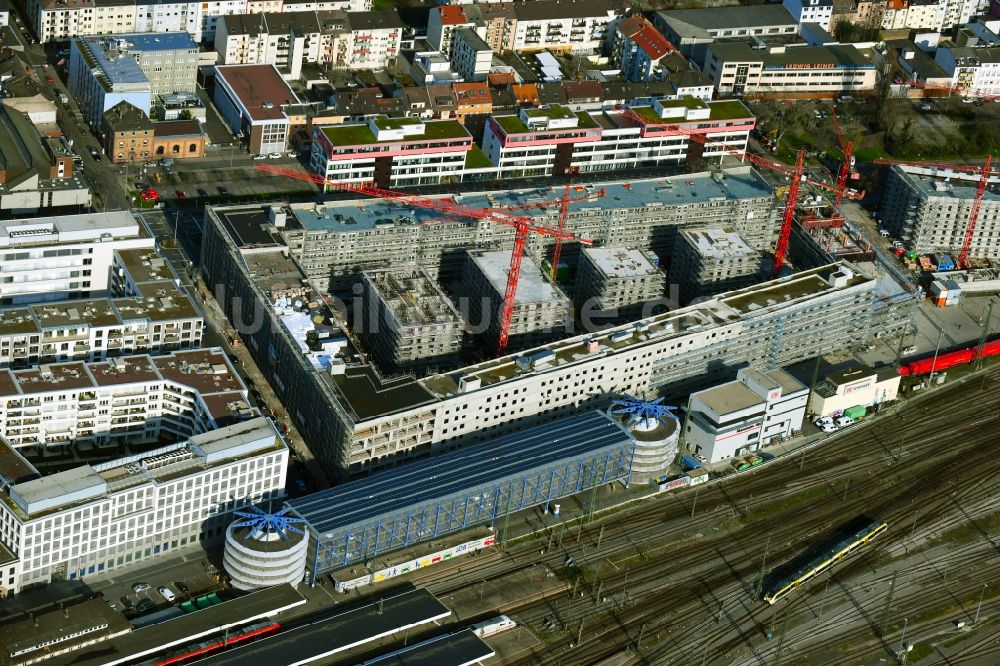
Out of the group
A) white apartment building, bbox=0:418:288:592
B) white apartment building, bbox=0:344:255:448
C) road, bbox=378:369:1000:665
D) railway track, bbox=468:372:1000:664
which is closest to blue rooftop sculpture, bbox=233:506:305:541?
white apartment building, bbox=0:418:288:592

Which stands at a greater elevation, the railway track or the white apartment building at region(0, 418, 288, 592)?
the white apartment building at region(0, 418, 288, 592)

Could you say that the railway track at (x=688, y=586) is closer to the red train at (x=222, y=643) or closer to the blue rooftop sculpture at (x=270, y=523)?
the blue rooftop sculpture at (x=270, y=523)

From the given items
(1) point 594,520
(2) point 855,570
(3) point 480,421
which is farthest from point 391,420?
(2) point 855,570

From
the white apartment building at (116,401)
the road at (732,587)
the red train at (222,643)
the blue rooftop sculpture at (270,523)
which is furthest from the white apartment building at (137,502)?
the road at (732,587)

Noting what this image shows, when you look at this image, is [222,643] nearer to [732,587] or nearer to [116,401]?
[116,401]

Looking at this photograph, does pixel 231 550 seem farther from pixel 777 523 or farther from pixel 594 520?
pixel 777 523

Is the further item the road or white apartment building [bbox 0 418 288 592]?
the road

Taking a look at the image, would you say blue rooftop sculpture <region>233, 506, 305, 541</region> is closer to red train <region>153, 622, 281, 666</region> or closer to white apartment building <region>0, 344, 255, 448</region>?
red train <region>153, 622, 281, 666</region>
